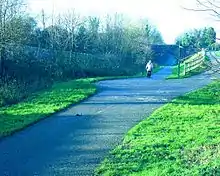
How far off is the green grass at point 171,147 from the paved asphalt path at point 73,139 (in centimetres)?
44

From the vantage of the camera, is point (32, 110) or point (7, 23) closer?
point (32, 110)

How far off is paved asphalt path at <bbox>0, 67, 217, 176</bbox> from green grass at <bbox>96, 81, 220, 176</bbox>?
44 cm

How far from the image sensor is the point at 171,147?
9562 millimetres

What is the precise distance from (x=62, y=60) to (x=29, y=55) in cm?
472

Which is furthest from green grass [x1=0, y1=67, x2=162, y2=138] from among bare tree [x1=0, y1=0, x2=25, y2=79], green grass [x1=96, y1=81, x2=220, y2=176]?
bare tree [x1=0, y1=0, x2=25, y2=79]

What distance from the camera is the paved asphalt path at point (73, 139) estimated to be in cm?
837

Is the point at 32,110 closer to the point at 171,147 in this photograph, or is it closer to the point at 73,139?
the point at 73,139

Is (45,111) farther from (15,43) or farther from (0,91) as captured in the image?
(15,43)

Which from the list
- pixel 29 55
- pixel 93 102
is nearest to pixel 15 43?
pixel 29 55

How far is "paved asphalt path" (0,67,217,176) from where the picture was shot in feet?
27.5

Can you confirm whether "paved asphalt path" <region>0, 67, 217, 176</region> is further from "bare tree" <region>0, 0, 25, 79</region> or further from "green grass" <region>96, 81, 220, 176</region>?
"bare tree" <region>0, 0, 25, 79</region>

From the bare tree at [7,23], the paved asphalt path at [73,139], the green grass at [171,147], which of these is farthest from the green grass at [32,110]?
the bare tree at [7,23]

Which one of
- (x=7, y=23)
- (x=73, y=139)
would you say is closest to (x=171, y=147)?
(x=73, y=139)

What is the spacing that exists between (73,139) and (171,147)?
266 centimetres
